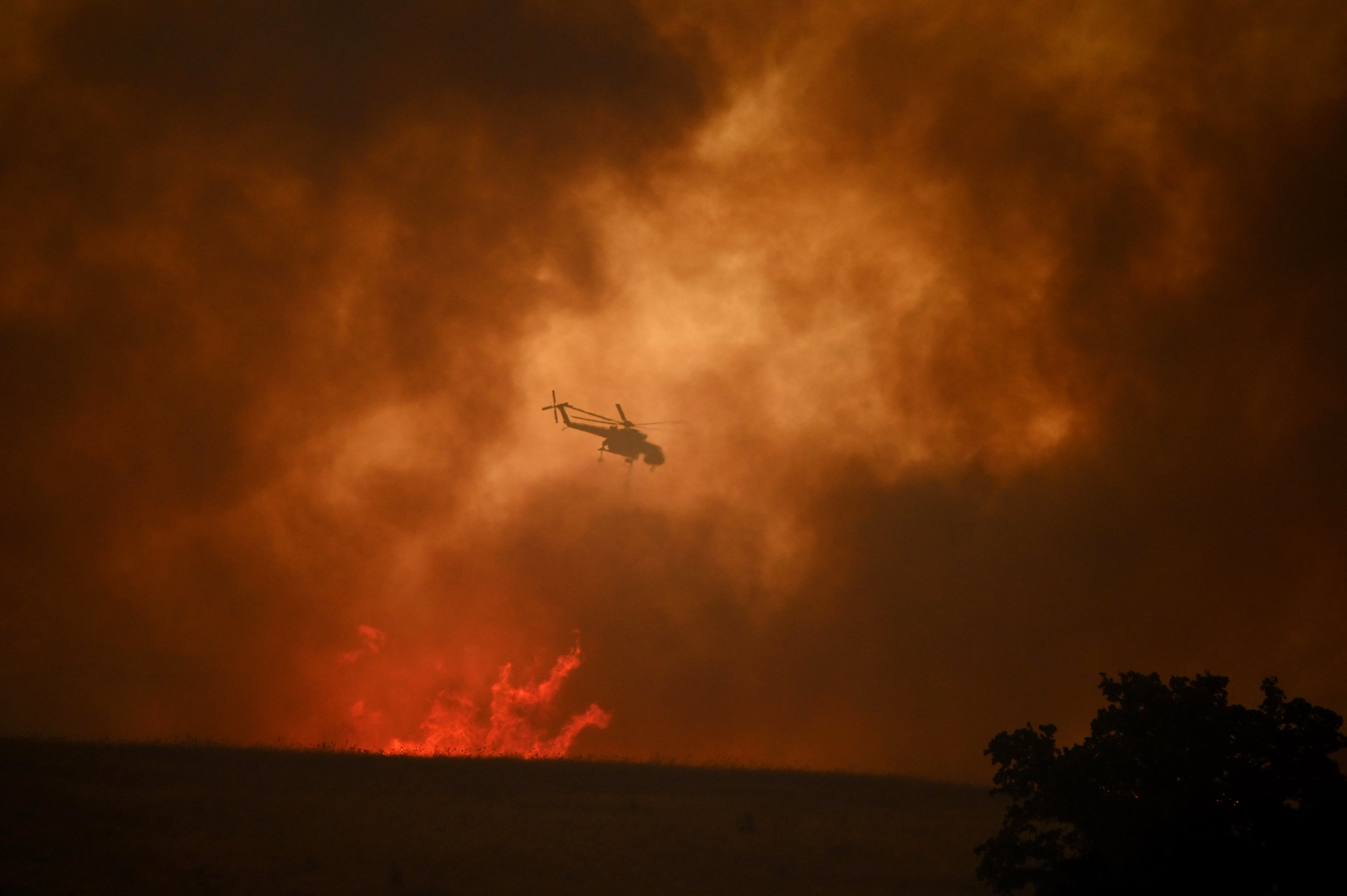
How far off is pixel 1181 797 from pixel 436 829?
103ft

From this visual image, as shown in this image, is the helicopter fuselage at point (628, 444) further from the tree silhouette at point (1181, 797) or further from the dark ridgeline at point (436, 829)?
the tree silhouette at point (1181, 797)

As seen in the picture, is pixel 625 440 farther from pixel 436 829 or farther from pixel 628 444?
pixel 436 829

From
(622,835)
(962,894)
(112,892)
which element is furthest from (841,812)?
(112,892)

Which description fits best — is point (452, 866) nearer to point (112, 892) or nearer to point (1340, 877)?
point (112, 892)

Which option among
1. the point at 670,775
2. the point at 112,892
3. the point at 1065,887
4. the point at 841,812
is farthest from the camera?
the point at 670,775

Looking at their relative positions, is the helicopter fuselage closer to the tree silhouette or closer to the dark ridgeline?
the dark ridgeline

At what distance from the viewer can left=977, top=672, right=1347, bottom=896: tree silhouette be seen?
2305cm

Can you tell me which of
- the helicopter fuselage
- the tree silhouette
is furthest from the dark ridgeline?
the helicopter fuselage

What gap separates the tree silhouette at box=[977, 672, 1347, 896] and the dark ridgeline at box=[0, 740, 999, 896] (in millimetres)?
13917

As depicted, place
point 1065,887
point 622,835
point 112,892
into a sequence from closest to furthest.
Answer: point 1065,887 < point 112,892 < point 622,835

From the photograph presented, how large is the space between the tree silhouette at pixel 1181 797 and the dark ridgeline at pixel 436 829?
13917 mm

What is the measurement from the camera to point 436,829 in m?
39.7

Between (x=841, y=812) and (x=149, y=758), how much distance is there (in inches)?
1512

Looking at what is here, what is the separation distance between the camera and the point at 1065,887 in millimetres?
24469
